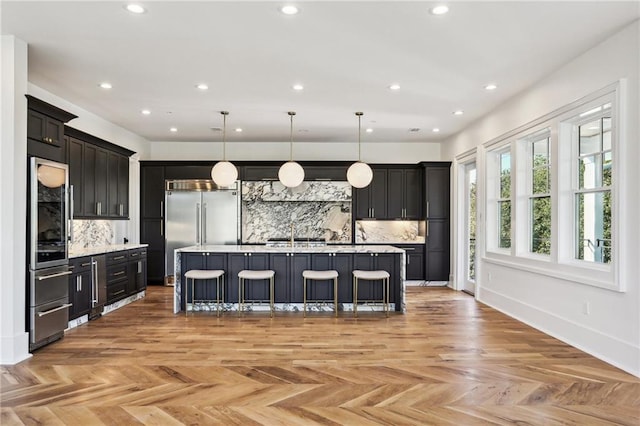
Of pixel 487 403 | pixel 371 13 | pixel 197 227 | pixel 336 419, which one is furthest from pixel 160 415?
pixel 197 227

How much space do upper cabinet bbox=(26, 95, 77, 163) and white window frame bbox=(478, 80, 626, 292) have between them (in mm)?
5077

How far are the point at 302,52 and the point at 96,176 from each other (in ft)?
12.4

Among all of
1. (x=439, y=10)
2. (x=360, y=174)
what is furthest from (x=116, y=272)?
(x=439, y=10)

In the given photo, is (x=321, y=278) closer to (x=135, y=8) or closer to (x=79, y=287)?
(x=79, y=287)

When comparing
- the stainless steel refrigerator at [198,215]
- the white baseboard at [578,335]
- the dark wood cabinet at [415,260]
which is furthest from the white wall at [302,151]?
the white baseboard at [578,335]

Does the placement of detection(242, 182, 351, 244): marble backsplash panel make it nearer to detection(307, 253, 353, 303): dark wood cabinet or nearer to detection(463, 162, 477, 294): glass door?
detection(463, 162, 477, 294): glass door

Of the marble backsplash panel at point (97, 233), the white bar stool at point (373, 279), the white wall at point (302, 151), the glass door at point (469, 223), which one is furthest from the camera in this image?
the white wall at point (302, 151)

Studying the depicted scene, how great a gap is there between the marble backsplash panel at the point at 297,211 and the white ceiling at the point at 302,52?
216 cm

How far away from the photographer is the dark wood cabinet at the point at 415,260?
27.5 feet

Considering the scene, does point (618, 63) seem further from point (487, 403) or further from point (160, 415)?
point (160, 415)

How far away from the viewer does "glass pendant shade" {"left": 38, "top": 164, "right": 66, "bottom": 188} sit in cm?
411

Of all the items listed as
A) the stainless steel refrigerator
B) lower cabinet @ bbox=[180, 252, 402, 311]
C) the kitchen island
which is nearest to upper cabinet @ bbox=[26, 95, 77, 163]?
the kitchen island

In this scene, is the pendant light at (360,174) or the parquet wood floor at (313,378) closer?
the parquet wood floor at (313,378)

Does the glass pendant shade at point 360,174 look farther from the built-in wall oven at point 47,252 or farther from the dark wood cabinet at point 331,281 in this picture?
the built-in wall oven at point 47,252
